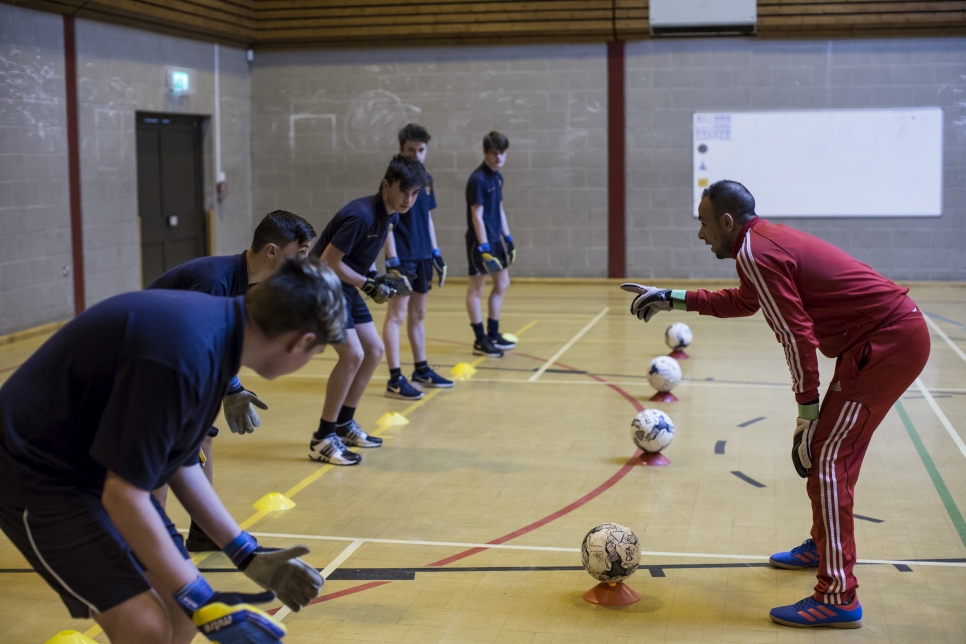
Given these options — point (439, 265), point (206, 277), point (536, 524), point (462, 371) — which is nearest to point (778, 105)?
point (439, 265)

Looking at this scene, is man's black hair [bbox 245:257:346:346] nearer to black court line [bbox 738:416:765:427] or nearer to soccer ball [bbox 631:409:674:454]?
soccer ball [bbox 631:409:674:454]

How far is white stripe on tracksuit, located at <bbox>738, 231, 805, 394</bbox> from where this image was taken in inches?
148

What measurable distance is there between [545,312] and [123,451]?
403 inches

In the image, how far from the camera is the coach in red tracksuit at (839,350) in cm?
379

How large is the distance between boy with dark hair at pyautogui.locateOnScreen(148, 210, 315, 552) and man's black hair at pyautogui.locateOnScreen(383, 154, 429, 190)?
176cm

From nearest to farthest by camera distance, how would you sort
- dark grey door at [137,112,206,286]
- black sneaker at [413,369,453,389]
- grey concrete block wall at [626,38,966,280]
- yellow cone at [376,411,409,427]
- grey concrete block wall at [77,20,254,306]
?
yellow cone at [376,411,409,427] → black sneaker at [413,369,453,389] → grey concrete block wall at [77,20,254,306] → dark grey door at [137,112,206,286] → grey concrete block wall at [626,38,966,280]

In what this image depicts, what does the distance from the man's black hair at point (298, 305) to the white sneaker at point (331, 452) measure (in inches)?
149

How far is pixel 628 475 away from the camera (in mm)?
5824

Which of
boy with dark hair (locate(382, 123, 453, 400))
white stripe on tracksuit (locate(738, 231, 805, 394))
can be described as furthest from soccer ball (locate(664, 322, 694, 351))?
white stripe on tracksuit (locate(738, 231, 805, 394))

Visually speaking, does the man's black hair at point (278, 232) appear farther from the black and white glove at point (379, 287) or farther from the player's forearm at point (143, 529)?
the black and white glove at point (379, 287)

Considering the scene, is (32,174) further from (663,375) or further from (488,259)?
(663,375)

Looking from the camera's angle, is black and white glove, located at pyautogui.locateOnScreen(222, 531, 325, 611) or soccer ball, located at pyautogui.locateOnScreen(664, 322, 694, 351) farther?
soccer ball, located at pyautogui.locateOnScreen(664, 322, 694, 351)

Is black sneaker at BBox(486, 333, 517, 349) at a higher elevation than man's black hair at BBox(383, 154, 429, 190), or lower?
lower

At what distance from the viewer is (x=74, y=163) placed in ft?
38.0
